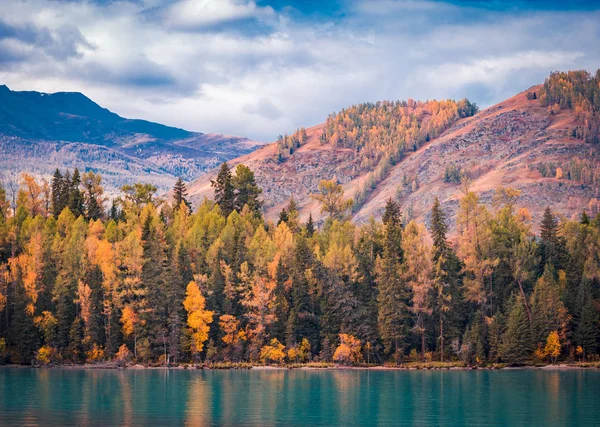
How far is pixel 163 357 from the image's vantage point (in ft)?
422

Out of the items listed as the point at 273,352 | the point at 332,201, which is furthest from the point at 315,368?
the point at 332,201

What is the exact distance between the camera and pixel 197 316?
427 ft

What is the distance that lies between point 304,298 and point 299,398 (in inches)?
2107

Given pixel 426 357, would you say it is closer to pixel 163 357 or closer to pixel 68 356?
pixel 163 357

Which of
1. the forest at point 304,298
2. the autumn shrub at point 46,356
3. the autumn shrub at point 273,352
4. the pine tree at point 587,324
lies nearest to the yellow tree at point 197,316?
the forest at point 304,298

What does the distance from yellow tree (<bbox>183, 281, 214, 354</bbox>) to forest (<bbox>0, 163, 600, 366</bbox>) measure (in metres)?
0.22

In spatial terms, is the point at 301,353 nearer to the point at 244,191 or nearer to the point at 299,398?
the point at 299,398

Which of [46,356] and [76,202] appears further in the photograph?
[76,202]

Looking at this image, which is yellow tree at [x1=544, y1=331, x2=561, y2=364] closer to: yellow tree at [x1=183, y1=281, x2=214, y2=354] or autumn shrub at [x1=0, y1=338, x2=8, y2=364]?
yellow tree at [x1=183, y1=281, x2=214, y2=354]

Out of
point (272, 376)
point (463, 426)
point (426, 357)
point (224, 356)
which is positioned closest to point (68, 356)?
point (224, 356)

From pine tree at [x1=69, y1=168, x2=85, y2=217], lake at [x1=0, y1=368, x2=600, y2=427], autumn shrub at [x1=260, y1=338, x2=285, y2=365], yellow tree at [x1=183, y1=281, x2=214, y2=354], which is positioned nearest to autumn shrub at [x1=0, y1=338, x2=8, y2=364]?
lake at [x1=0, y1=368, x2=600, y2=427]

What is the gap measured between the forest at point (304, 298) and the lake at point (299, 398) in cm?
1311

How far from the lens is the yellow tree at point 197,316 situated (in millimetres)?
129750

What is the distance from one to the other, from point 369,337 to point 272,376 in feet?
77.9
